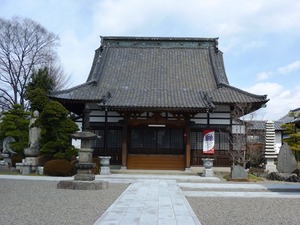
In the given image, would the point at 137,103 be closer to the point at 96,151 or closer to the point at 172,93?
the point at 172,93

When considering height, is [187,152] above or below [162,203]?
above

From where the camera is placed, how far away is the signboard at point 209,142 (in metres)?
22.8

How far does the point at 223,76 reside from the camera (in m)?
26.7

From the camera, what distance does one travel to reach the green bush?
19041 millimetres

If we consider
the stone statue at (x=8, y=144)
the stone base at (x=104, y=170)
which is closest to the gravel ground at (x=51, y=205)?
the stone base at (x=104, y=170)

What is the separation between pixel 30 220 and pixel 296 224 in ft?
20.0

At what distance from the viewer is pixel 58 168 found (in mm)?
19031

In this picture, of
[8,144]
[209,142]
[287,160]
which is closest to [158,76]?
[209,142]

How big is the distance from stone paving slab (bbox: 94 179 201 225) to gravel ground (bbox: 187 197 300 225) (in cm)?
44

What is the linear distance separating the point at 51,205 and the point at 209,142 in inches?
585

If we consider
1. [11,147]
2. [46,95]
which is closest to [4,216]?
[46,95]

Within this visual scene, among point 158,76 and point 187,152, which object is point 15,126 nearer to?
point 158,76

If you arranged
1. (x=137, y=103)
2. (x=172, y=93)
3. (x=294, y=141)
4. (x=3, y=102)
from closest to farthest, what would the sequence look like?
(x=137, y=103) → (x=172, y=93) → (x=294, y=141) → (x=3, y=102)

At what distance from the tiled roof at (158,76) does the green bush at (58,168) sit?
4556mm
